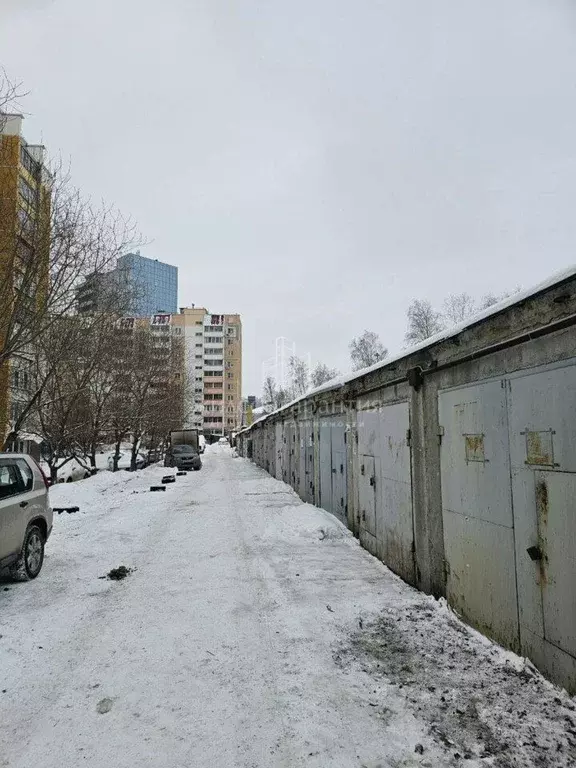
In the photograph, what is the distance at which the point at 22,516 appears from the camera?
6164mm

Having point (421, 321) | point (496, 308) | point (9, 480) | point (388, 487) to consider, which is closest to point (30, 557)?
point (9, 480)

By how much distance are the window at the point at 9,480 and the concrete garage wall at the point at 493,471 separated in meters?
4.96

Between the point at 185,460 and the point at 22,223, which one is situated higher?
the point at 22,223

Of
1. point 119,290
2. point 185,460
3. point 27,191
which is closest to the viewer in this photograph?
point 27,191

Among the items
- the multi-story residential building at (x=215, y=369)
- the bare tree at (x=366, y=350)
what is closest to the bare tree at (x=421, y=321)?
the bare tree at (x=366, y=350)

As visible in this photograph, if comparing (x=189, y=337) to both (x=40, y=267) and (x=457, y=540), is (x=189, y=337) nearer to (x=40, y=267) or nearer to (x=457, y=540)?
(x=40, y=267)

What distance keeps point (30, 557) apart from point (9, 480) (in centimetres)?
109

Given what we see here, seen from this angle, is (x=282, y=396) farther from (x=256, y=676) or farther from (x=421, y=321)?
(x=256, y=676)

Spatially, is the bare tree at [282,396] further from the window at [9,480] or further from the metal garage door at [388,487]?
the window at [9,480]

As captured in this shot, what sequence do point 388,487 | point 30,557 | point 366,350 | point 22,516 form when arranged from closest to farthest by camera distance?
point 22,516 → point 30,557 → point 388,487 → point 366,350

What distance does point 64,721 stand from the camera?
3207mm

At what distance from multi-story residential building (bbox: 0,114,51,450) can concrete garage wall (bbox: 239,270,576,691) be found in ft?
25.4

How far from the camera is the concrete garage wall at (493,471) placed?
334cm

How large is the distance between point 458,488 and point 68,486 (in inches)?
664
